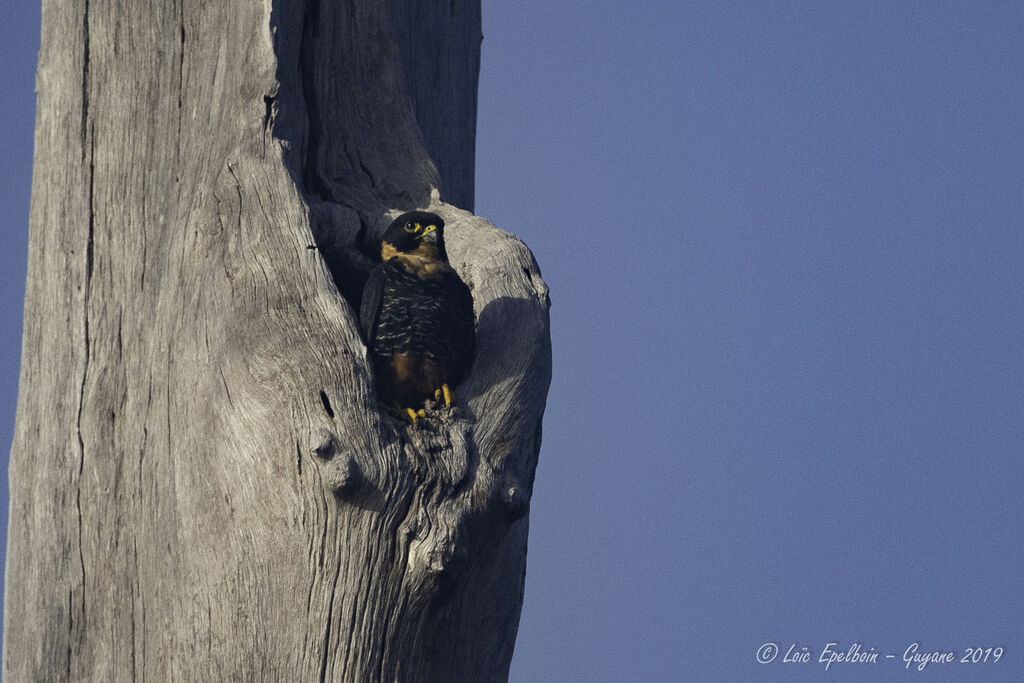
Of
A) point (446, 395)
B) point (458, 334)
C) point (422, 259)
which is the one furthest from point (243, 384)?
point (422, 259)

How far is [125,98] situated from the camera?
12.6 feet

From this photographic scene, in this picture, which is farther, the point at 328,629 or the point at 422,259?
the point at 422,259

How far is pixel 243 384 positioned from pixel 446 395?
630 millimetres

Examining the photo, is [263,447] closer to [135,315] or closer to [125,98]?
[135,315]

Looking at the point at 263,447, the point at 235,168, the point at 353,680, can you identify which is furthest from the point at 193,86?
the point at 353,680

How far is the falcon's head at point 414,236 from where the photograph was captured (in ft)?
12.7

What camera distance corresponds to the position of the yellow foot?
3.41 meters

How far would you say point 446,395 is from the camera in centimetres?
344

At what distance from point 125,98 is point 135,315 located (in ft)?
2.58

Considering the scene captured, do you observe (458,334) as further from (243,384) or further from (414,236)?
(243,384)

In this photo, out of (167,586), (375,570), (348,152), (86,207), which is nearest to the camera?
(375,570)

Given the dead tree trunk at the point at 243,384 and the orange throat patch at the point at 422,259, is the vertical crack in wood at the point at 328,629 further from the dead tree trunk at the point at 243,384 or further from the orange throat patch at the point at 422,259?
the orange throat patch at the point at 422,259

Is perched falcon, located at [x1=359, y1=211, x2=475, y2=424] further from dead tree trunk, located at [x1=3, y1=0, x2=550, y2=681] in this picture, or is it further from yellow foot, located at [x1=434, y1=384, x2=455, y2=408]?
dead tree trunk, located at [x1=3, y1=0, x2=550, y2=681]

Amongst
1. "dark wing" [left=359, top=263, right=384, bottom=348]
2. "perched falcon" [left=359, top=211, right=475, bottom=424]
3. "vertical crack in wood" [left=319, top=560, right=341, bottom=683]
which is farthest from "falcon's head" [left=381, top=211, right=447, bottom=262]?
"vertical crack in wood" [left=319, top=560, right=341, bottom=683]
